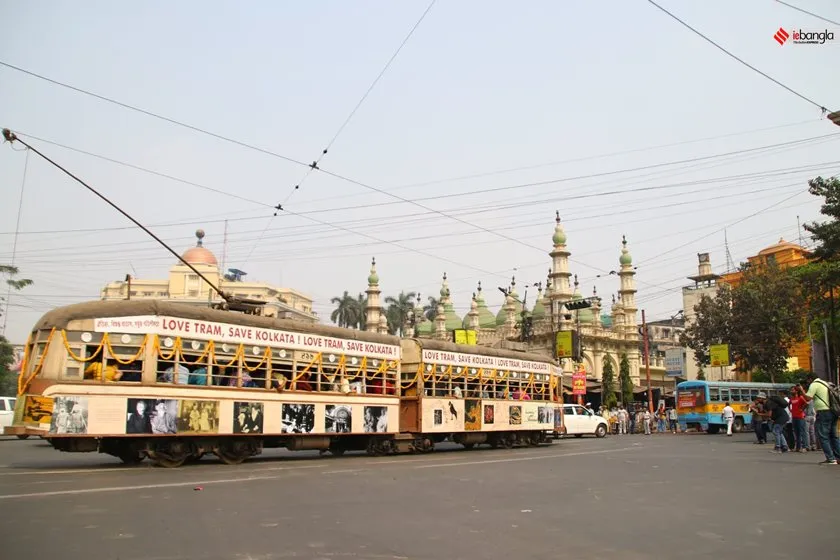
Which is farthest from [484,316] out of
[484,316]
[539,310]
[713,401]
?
[713,401]

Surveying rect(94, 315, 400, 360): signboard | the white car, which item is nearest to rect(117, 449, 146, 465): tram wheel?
rect(94, 315, 400, 360): signboard

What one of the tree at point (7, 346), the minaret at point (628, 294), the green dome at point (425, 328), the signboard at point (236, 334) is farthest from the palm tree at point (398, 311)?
the signboard at point (236, 334)

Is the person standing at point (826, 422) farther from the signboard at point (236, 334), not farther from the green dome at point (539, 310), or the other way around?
the green dome at point (539, 310)

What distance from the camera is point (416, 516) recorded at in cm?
841

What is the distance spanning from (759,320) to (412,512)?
43.9m

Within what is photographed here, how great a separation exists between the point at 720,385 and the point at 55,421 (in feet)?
117

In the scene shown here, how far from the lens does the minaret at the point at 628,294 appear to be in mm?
71000

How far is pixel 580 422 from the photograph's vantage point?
112 ft

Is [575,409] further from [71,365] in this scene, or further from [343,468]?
[71,365]

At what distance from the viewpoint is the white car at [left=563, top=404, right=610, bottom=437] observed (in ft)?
111

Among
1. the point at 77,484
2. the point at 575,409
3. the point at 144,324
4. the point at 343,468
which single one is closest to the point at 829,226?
the point at 575,409

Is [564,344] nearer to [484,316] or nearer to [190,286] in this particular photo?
[484,316]

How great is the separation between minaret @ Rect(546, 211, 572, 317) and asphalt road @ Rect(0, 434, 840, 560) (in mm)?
49717

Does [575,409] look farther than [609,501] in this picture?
Yes
